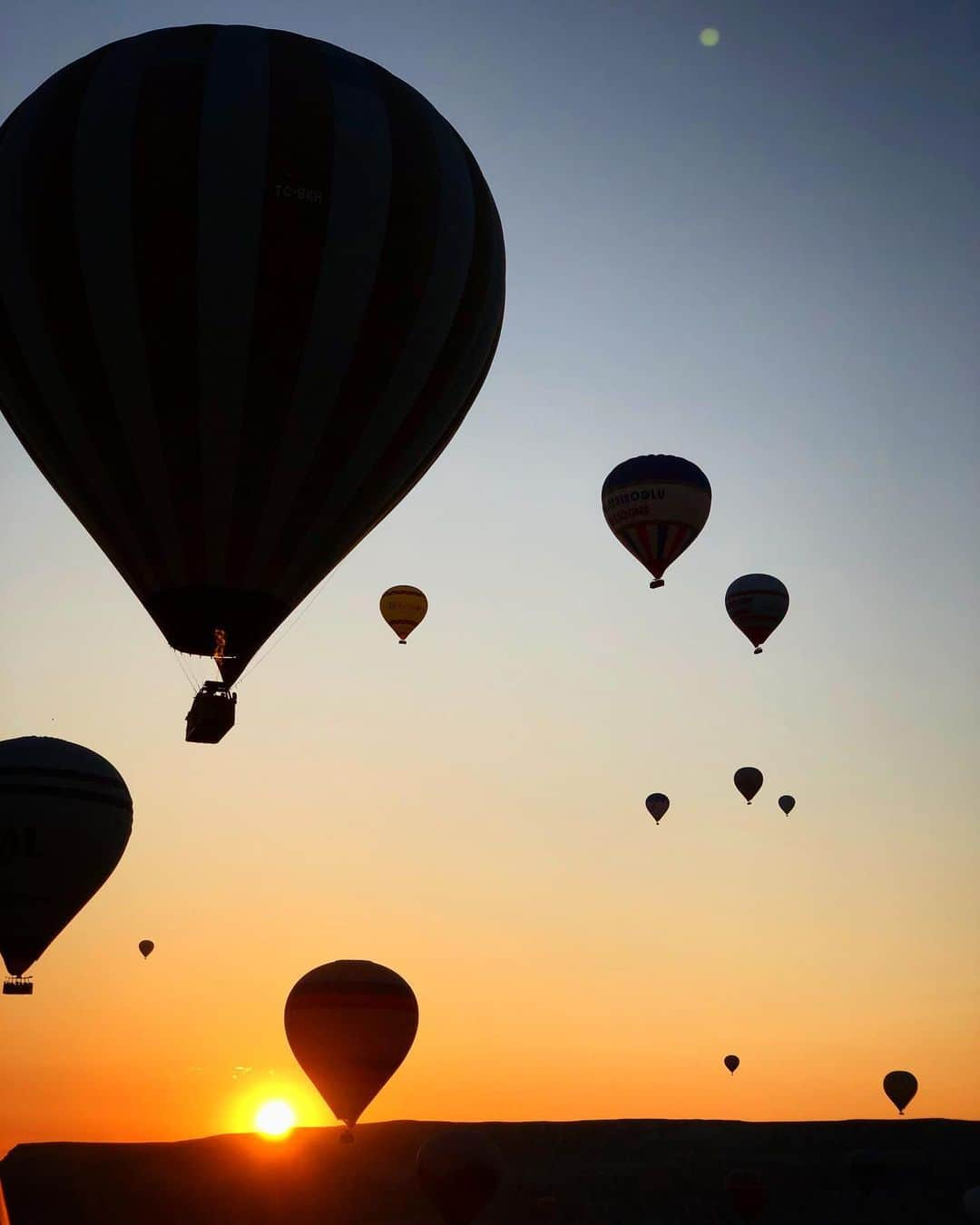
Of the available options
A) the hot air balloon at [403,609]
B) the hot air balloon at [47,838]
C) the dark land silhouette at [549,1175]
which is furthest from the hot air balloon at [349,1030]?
the dark land silhouette at [549,1175]

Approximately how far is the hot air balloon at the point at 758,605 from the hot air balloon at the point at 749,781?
7.24 metres

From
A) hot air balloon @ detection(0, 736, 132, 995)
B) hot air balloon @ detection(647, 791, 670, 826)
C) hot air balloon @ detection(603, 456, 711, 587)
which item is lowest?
hot air balloon @ detection(0, 736, 132, 995)

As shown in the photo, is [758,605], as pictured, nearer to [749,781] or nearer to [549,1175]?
[749,781]

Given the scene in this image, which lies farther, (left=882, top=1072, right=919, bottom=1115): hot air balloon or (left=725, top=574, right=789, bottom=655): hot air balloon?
(left=882, top=1072, right=919, bottom=1115): hot air balloon

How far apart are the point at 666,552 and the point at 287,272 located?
54.2 feet

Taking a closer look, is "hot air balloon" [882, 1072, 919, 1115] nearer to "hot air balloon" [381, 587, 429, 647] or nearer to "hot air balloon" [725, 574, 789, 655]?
"hot air balloon" [725, 574, 789, 655]

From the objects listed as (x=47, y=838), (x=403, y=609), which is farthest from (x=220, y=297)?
(x=403, y=609)

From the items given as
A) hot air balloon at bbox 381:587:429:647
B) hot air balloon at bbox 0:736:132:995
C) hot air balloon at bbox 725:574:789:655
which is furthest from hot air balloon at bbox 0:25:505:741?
hot air balloon at bbox 725:574:789:655

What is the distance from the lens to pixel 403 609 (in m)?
45.2

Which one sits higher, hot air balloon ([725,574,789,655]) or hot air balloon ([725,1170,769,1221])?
hot air balloon ([725,574,789,655])

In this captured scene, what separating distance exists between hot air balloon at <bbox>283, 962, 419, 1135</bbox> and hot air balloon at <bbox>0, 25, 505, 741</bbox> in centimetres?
1373

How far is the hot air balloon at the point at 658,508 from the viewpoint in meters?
38.3

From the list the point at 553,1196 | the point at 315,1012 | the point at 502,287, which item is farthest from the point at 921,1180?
the point at 502,287

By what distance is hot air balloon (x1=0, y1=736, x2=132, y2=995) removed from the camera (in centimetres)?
3466
